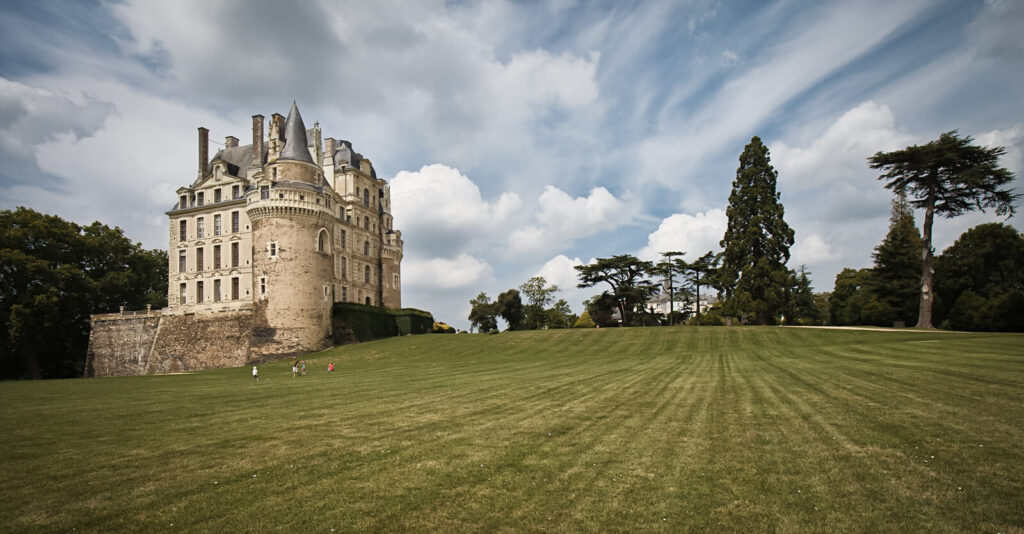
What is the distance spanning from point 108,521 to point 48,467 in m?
2.84

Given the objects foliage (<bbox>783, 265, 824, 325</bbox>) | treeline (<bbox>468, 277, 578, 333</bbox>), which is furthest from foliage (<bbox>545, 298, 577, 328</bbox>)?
foliage (<bbox>783, 265, 824, 325</bbox>)

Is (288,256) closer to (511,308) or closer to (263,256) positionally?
(263,256)

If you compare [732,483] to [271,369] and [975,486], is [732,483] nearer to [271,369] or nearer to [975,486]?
[975,486]

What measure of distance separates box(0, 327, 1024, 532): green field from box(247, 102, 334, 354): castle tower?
2634cm

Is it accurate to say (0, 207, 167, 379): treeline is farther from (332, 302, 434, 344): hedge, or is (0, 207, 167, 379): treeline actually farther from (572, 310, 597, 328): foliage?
(572, 310, 597, 328): foliage

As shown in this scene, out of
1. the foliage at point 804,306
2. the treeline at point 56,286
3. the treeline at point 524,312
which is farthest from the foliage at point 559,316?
the treeline at point 56,286

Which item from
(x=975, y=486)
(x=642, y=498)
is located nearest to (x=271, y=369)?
(x=642, y=498)

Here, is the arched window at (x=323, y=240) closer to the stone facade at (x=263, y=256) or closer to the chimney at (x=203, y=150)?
the stone facade at (x=263, y=256)

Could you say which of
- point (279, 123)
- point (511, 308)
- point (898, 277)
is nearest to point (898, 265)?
point (898, 277)

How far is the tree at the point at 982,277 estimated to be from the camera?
34125mm

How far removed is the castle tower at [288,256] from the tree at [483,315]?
86.3 feet

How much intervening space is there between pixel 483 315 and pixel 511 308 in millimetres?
4922

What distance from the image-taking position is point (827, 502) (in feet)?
18.9

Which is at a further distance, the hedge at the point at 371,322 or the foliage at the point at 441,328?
the foliage at the point at 441,328
